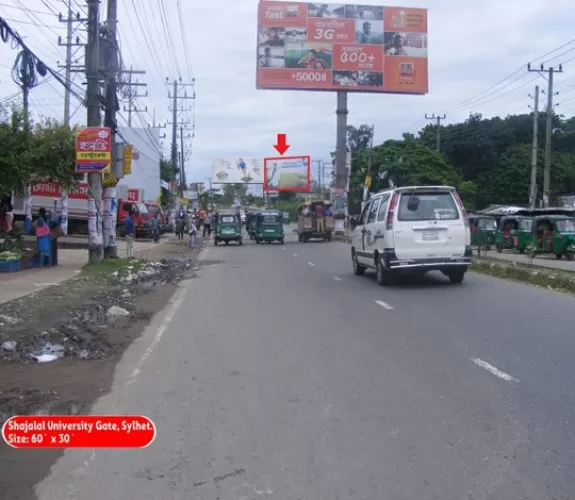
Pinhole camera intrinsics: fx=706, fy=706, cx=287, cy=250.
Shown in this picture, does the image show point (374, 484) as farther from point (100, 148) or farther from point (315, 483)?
point (100, 148)

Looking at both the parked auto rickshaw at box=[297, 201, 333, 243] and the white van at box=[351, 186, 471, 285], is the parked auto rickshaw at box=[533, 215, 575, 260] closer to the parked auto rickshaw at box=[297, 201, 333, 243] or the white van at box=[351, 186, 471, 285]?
the white van at box=[351, 186, 471, 285]

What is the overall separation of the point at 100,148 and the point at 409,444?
56.6 feet

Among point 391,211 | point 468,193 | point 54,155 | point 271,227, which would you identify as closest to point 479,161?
point 468,193

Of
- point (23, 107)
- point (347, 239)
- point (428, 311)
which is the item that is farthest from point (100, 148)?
point (347, 239)

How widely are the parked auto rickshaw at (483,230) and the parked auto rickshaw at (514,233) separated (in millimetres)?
601

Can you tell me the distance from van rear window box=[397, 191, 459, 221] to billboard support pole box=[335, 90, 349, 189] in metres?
32.9

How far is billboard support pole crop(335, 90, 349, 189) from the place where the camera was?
4762 cm

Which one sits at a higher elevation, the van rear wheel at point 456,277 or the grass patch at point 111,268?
the van rear wheel at point 456,277

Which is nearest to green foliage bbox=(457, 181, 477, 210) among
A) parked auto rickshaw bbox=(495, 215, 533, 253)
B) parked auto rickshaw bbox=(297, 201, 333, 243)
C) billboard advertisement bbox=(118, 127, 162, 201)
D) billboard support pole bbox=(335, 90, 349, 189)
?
billboard support pole bbox=(335, 90, 349, 189)

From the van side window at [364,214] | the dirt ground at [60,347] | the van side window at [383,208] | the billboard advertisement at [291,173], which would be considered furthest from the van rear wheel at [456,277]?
the billboard advertisement at [291,173]

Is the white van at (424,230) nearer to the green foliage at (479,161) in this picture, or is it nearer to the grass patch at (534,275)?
the grass patch at (534,275)

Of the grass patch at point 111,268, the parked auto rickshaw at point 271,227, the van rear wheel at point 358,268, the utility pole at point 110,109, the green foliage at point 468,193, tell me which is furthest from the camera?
the green foliage at point 468,193

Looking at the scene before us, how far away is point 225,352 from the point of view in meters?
8.96

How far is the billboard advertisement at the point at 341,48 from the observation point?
147ft
